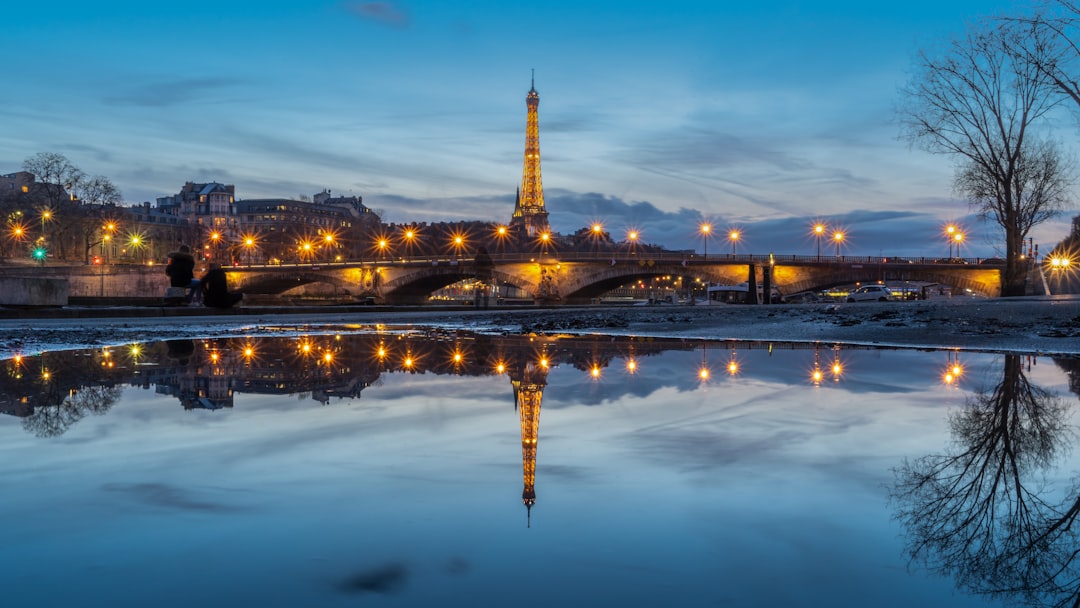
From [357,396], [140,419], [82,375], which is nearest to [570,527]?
[140,419]

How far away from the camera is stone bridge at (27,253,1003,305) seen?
3238 inches

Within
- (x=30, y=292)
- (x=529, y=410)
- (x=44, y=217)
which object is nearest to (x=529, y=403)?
(x=529, y=410)

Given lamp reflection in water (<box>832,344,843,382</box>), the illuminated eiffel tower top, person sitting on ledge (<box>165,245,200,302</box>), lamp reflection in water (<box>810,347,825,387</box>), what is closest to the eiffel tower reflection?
lamp reflection in water (<box>810,347,825,387</box>)

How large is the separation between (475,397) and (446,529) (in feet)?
14.6

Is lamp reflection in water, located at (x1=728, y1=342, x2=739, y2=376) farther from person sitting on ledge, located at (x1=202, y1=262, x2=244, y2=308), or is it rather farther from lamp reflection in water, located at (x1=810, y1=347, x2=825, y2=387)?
person sitting on ledge, located at (x1=202, y1=262, x2=244, y2=308)

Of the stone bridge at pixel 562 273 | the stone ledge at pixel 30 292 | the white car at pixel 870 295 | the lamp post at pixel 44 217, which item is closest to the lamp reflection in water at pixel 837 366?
the stone ledge at pixel 30 292

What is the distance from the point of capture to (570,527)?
11.6 feet

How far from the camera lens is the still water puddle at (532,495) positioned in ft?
9.50

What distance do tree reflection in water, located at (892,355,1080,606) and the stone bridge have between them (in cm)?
6789

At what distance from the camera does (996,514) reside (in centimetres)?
384

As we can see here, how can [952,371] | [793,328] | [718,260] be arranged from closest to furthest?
[952,371], [793,328], [718,260]

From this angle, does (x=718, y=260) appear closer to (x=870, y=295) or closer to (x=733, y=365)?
(x=870, y=295)

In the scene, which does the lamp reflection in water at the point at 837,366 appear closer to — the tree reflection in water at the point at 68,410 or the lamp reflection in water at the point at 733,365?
the lamp reflection in water at the point at 733,365

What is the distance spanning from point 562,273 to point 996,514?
8826 cm
